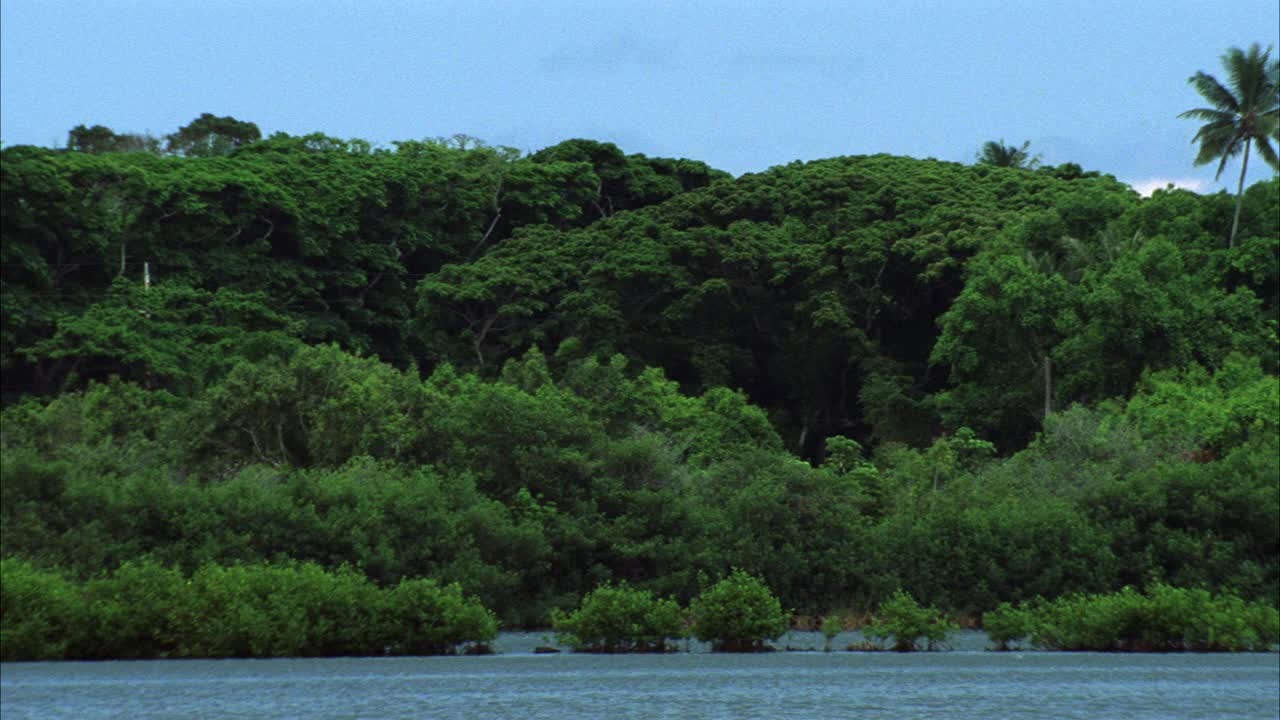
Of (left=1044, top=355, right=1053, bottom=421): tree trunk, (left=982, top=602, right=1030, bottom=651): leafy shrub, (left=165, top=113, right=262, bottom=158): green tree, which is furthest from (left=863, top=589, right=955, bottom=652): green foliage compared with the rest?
(left=165, top=113, right=262, bottom=158): green tree

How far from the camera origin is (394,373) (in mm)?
33188

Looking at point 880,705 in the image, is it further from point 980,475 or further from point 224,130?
point 224,130

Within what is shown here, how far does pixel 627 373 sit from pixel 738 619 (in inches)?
944

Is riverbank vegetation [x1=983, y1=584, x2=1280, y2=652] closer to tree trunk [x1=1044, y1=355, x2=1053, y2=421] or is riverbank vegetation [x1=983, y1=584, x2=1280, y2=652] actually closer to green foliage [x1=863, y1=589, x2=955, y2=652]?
green foliage [x1=863, y1=589, x2=955, y2=652]

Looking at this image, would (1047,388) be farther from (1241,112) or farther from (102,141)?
(102,141)

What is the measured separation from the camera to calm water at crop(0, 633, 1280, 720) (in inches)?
647

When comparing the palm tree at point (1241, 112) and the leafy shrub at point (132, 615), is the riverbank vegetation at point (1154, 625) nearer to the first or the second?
the leafy shrub at point (132, 615)

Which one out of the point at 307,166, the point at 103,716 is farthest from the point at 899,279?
the point at 103,716

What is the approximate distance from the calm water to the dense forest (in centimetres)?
315

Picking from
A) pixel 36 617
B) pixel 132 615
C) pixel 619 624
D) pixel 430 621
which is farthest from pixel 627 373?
pixel 36 617

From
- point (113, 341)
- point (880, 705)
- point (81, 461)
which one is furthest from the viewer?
point (113, 341)

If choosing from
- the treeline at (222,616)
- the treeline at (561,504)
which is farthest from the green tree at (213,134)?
the treeline at (222,616)

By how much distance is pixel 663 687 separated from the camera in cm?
1880

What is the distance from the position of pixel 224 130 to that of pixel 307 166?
15.0m
